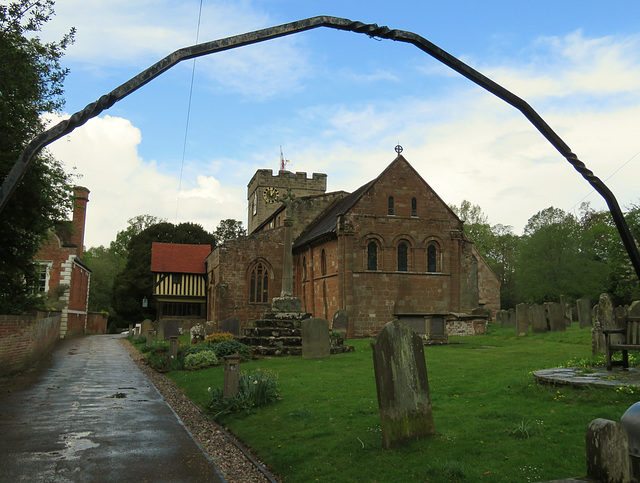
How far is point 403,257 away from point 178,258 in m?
24.6

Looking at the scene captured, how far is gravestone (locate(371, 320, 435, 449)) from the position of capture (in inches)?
268

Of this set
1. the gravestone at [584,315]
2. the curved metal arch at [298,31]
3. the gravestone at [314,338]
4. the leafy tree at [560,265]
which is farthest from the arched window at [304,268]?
the curved metal arch at [298,31]

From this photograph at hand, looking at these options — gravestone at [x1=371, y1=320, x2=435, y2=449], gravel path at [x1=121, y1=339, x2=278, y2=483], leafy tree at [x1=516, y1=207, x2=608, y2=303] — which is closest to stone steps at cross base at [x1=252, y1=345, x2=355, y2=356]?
gravel path at [x1=121, y1=339, x2=278, y2=483]

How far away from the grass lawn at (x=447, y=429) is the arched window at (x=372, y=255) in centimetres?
1868

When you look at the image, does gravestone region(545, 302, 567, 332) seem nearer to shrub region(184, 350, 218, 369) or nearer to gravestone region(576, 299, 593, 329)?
gravestone region(576, 299, 593, 329)

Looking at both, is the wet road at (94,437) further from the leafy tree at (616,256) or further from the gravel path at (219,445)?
the leafy tree at (616,256)

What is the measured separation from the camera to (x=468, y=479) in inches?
211

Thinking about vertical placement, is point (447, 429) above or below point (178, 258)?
below

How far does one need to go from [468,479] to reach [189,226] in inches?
2486

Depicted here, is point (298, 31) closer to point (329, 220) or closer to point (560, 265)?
point (329, 220)

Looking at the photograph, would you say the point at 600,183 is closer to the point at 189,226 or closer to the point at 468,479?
the point at 468,479

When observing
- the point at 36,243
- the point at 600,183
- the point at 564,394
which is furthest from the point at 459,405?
the point at 36,243

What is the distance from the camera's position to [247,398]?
10484mm

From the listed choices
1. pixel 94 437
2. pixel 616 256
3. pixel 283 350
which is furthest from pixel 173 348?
pixel 616 256
